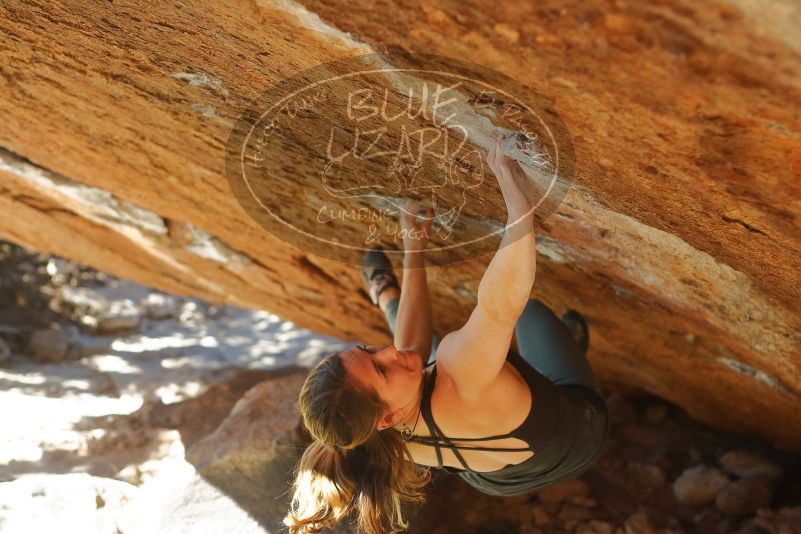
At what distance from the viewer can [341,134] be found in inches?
80.0

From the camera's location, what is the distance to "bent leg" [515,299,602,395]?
2578 millimetres

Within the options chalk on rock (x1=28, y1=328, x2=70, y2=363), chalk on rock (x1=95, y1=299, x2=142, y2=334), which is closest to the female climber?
chalk on rock (x1=28, y1=328, x2=70, y2=363)

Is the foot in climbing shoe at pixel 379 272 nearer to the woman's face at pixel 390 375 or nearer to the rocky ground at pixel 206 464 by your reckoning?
the woman's face at pixel 390 375

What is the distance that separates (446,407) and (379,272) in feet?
2.82

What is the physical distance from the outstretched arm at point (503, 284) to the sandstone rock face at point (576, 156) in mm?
133

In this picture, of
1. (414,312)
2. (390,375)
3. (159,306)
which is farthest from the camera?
(159,306)

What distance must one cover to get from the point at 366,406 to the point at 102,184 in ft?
6.77

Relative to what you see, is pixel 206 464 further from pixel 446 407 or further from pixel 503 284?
pixel 503 284


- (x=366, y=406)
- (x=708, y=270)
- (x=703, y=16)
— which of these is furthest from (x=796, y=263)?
(x=366, y=406)

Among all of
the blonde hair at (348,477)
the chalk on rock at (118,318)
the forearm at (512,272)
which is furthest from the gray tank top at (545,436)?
the chalk on rock at (118,318)

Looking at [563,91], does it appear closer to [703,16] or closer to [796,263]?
[703,16]

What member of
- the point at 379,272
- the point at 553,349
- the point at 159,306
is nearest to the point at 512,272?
the point at 553,349

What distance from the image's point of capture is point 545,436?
7.37 feet

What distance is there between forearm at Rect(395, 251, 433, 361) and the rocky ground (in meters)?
1.09
